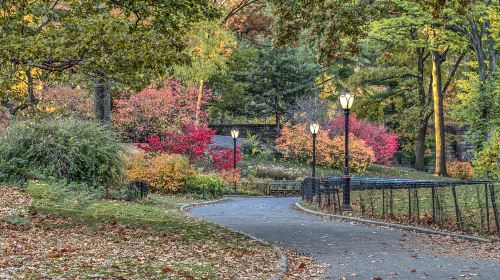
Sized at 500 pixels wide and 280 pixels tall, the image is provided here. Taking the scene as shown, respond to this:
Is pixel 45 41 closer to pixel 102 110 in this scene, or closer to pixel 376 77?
pixel 102 110

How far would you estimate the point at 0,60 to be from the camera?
9.91m

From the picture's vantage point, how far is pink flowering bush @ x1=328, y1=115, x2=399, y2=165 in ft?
154

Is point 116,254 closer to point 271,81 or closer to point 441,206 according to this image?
point 441,206

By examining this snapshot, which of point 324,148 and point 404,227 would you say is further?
point 324,148

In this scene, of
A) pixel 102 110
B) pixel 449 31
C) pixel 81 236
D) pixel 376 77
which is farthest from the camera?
pixel 376 77

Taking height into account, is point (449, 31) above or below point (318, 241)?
above

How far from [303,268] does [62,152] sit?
38.1ft

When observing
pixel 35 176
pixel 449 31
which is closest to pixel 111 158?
pixel 35 176

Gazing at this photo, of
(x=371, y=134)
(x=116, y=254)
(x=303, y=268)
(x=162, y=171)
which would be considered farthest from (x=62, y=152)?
(x=371, y=134)

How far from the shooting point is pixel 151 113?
128ft

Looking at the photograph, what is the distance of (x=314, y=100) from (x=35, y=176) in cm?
3143

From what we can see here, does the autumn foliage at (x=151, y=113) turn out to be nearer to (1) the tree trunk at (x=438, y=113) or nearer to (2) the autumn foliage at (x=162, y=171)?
(2) the autumn foliage at (x=162, y=171)

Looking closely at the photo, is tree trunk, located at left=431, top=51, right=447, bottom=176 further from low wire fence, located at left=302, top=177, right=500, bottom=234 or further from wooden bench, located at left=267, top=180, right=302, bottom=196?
low wire fence, located at left=302, top=177, right=500, bottom=234

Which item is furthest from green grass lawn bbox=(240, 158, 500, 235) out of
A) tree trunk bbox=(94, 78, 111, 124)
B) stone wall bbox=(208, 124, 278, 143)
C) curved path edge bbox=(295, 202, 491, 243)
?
stone wall bbox=(208, 124, 278, 143)
